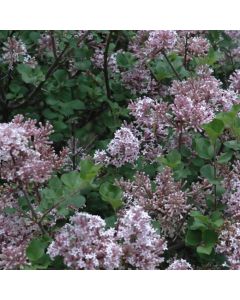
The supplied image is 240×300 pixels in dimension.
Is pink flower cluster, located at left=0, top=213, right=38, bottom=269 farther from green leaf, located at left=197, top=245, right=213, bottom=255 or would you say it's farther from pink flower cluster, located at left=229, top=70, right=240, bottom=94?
pink flower cluster, located at left=229, top=70, right=240, bottom=94

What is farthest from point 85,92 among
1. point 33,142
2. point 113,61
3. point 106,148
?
point 33,142

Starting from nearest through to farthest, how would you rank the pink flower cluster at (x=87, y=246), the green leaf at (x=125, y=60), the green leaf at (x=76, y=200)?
1. the pink flower cluster at (x=87, y=246)
2. the green leaf at (x=76, y=200)
3. the green leaf at (x=125, y=60)

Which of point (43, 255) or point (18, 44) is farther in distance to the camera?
point (18, 44)

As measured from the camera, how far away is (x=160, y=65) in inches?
70.9

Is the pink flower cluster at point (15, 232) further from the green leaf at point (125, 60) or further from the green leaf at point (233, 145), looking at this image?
the green leaf at point (125, 60)

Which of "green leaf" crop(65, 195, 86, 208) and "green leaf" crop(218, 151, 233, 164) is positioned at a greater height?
"green leaf" crop(218, 151, 233, 164)

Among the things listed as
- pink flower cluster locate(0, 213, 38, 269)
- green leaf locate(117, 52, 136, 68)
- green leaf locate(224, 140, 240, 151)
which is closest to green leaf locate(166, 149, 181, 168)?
green leaf locate(224, 140, 240, 151)

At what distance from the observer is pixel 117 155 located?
1.51 metres

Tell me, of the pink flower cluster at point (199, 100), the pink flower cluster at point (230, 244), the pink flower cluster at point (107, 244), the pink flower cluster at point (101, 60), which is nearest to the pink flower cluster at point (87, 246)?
the pink flower cluster at point (107, 244)

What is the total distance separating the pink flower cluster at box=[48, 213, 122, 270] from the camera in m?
1.16

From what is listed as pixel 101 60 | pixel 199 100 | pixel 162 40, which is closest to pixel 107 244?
pixel 199 100

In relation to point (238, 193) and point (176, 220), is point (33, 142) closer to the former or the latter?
point (176, 220)

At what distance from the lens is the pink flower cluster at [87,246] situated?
3.80 feet

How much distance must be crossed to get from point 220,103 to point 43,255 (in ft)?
2.11
